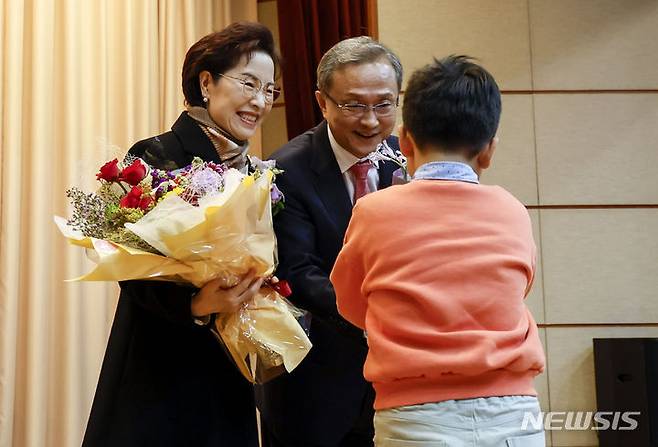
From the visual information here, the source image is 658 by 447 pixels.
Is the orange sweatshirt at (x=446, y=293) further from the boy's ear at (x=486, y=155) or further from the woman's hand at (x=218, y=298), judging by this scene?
the woman's hand at (x=218, y=298)

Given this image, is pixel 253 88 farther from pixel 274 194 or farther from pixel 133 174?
pixel 133 174

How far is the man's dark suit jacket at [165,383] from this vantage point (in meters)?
1.92

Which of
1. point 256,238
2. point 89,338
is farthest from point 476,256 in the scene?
point 89,338

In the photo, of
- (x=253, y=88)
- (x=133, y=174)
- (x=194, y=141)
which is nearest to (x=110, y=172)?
(x=133, y=174)

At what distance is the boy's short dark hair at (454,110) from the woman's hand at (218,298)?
0.59 m

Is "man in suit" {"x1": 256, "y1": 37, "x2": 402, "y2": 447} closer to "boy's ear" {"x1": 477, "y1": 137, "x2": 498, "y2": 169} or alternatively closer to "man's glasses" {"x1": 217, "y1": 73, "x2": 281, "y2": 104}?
"man's glasses" {"x1": 217, "y1": 73, "x2": 281, "y2": 104}

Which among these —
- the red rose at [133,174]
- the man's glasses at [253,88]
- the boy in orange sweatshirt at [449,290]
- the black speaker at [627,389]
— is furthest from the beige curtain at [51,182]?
the black speaker at [627,389]

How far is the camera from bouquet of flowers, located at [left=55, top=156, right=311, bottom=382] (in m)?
1.74

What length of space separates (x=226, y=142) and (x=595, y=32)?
238cm

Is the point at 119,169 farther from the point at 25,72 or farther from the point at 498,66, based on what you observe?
the point at 498,66

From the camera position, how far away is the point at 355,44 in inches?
93.3

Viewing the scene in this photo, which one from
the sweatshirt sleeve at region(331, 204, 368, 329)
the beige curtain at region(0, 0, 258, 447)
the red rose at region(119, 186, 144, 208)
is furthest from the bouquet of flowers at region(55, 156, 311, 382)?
the beige curtain at region(0, 0, 258, 447)

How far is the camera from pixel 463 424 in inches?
55.8

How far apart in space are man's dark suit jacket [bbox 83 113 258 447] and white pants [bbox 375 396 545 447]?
65cm
